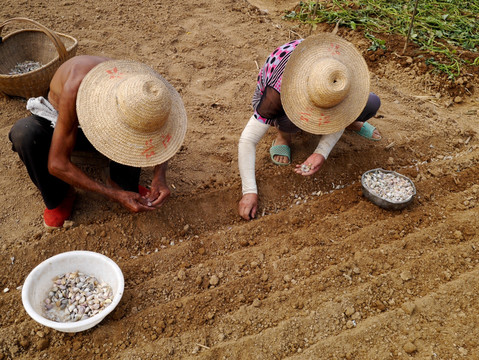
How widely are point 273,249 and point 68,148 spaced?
122cm

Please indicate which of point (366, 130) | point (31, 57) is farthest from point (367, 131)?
point (31, 57)

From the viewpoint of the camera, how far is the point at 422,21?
447cm

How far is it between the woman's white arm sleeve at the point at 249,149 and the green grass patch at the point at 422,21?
2372mm

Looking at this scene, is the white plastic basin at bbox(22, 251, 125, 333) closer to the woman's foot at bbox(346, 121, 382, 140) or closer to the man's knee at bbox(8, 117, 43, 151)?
the man's knee at bbox(8, 117, 43, 151)

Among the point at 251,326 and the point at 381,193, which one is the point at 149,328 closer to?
the point at 251,326

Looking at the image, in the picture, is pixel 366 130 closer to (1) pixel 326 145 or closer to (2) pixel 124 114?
(1) pixel 326 145

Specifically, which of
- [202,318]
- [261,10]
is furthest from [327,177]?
[261,10]

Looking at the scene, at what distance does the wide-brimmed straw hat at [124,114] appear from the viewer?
65.4 inches

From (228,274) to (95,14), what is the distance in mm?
3439

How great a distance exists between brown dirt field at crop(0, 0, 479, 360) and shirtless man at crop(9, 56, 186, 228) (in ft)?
0.67

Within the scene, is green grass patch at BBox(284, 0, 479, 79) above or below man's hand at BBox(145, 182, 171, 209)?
above

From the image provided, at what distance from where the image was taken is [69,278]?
1.92m

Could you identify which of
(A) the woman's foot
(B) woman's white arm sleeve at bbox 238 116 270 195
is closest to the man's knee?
(B) woman's white arm sleeve at bbox 238 116 270 195

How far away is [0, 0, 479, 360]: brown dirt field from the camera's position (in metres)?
1.79
